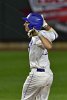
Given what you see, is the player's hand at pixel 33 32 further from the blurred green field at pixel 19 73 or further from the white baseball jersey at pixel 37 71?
the blurred green field at pixel 19 73

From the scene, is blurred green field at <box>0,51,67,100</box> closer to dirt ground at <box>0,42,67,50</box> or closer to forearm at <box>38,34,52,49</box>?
dirt ground at <box>0,42,67,50</box>

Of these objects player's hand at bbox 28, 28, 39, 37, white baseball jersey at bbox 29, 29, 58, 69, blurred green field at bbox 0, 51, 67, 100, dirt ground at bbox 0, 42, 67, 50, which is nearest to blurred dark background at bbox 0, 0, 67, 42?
dirt ground at bbox 0, 42, 67, 50

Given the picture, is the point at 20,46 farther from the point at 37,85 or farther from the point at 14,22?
the point at 37,85

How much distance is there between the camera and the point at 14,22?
23.0 meters

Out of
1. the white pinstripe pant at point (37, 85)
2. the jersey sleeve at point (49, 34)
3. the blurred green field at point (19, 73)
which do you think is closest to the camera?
the jersey sleeve at point (49, 34)

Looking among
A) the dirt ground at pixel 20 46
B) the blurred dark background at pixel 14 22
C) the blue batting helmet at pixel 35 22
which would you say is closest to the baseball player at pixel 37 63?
the blue batting helmet at pixel 35 22

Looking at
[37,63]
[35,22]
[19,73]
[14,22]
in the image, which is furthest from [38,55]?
[14,22]

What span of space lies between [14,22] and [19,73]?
6293mm

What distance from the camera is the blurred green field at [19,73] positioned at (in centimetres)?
1320

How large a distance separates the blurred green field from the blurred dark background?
31.3 inches

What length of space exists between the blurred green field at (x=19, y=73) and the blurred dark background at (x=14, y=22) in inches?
31.3

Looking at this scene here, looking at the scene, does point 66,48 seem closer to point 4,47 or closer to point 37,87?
point 4,47

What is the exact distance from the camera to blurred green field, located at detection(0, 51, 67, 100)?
13.2 m

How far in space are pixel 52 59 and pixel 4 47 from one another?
3.81m
